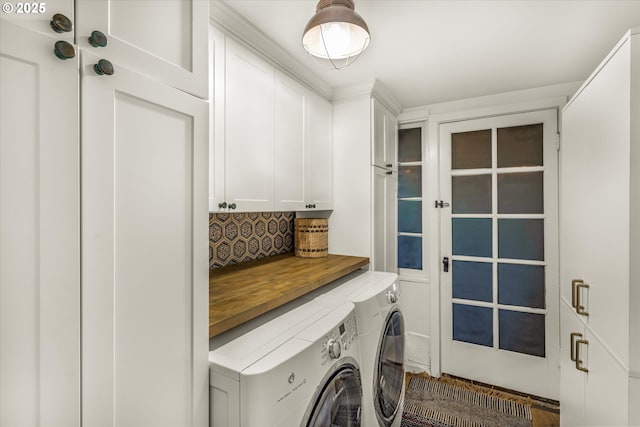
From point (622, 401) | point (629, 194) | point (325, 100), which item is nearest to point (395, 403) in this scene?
point (622, 401)

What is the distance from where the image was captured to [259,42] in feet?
5.49

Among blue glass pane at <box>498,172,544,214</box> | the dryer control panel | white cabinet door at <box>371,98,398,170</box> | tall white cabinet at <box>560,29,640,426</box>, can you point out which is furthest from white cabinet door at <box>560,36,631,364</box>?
white cabinet door at <box>371,98,398,170</box>

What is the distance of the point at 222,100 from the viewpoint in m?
1.48

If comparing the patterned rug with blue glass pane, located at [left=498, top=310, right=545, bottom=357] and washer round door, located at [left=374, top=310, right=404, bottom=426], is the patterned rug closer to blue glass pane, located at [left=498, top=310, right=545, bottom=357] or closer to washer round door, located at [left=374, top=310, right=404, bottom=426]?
blue glass pane, located at [left=498, top=310, right=545, bottom=357]

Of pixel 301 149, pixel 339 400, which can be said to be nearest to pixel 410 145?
pixel 301 149

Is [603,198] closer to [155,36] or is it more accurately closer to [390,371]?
[390,371]

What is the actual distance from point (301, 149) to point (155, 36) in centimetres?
133

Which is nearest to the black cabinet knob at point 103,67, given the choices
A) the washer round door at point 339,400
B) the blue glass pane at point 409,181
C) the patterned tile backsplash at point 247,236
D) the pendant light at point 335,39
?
the pendant light at point 335,39

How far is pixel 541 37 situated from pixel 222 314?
206cm

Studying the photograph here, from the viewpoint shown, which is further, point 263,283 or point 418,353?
point 418,353

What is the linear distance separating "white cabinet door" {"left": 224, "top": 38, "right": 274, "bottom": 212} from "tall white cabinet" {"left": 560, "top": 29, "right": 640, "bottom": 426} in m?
1.49

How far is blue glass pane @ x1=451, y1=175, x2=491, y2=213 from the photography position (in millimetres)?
2656

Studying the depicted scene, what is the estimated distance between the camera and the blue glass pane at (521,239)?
2.50 metres

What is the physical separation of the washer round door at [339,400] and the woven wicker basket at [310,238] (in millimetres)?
1028
